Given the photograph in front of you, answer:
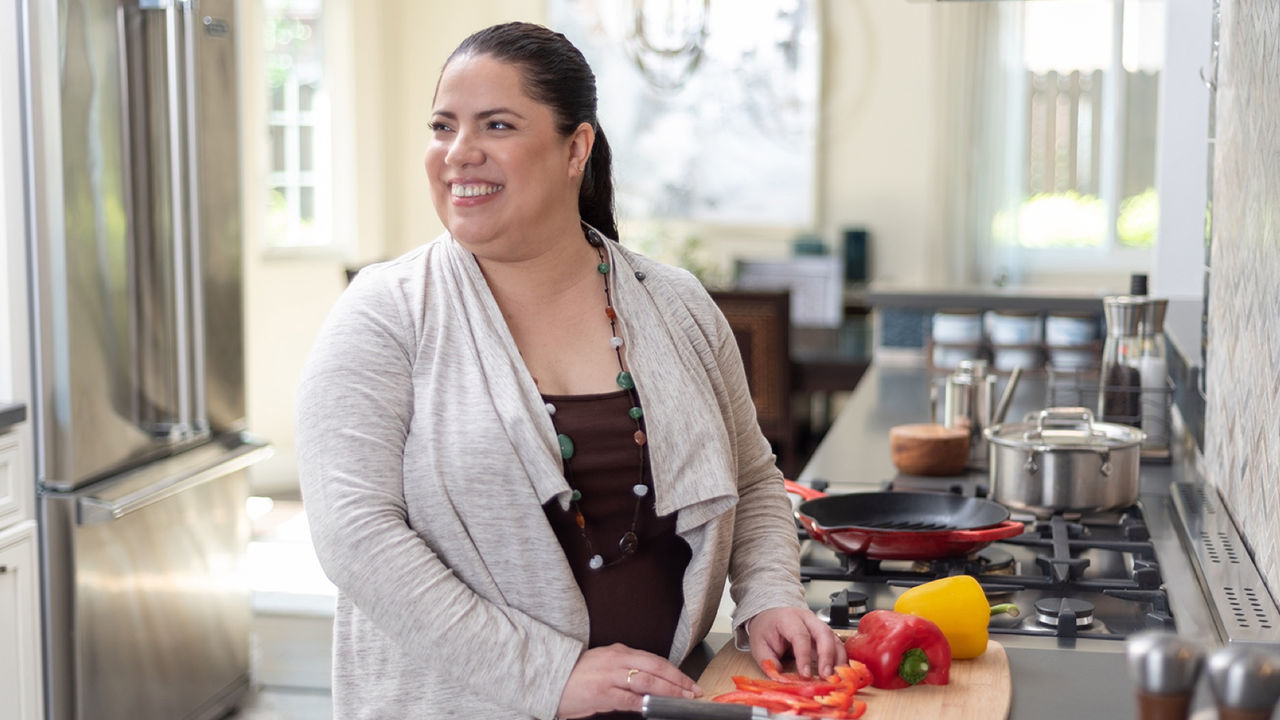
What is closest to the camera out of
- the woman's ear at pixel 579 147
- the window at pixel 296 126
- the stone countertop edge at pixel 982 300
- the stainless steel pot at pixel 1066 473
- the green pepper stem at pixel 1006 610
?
the woman's ear at pixel 579 147

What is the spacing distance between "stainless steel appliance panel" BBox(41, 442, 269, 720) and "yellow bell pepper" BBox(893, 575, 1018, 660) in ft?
6.62

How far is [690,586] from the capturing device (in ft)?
4.67

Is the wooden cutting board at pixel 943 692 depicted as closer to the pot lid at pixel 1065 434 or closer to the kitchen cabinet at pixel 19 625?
the pot lid at pixel 1065 434

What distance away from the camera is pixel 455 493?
1319 mm

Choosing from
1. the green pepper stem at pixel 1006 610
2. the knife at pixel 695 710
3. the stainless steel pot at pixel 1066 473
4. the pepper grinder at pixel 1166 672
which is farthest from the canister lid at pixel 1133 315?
the pepper grinder at pixel 1166 672

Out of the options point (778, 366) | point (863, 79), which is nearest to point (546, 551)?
point (778, 366)

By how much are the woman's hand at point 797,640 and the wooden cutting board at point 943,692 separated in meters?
0.02

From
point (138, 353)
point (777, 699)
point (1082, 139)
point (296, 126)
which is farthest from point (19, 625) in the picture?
point (1082, 139)

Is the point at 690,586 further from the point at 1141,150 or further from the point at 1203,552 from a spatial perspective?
the point at 1141,150

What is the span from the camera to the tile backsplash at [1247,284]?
5.25ft

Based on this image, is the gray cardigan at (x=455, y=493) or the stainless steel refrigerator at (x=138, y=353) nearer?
the gray cardigan at (x=455, y=493)

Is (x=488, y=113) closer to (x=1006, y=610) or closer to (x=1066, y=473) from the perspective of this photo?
(x=1006, y=610)

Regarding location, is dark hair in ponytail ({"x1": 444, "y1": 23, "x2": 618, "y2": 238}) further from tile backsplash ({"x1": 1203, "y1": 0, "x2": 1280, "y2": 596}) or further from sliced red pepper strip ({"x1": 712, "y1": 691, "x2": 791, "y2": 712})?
tile backsplash ({"x1": 1203, "y1": 0, "x2": 1280, "y2": 596})

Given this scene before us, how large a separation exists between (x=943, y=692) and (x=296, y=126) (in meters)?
5.84
